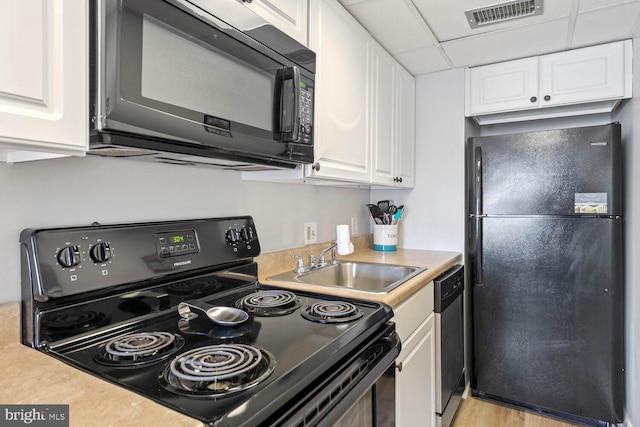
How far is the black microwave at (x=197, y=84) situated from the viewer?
76cm

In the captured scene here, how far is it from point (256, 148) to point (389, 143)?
129 centimetres

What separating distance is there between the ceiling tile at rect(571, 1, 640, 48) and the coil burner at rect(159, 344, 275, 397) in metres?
2.15

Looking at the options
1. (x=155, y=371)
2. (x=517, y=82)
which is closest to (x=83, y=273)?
(x=155, y=371)

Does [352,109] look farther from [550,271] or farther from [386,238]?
[550,271]

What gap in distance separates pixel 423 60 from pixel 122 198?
78.2 inches

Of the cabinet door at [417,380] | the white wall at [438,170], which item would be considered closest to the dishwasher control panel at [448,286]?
the cabinet door at [417,380]

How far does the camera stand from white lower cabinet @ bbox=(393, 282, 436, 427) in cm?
144

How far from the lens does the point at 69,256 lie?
0.93 metres

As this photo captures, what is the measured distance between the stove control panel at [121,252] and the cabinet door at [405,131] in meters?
1.32

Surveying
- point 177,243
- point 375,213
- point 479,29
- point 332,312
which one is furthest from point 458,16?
point 177,243

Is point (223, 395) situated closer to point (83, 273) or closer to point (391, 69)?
point (83, 273)

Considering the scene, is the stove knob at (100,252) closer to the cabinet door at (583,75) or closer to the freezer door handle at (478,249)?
the freezer door handle at (478,249)

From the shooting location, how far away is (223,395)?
68 cm

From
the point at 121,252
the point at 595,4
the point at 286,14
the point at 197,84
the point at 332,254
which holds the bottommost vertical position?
the point at 332,254
